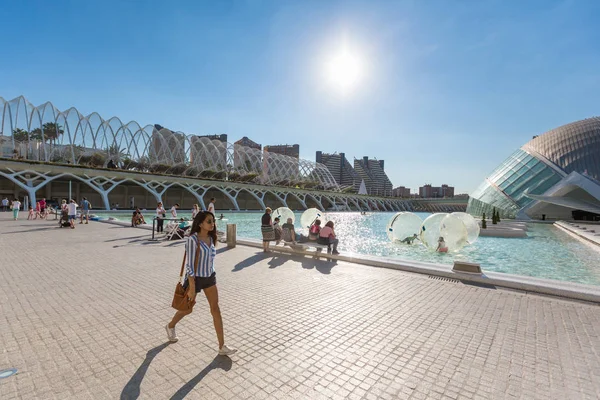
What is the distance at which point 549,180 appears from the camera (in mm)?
38250

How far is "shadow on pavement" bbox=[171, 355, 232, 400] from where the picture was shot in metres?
2.80

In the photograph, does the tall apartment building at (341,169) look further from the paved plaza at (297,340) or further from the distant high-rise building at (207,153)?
the paved plaza at (297,340)

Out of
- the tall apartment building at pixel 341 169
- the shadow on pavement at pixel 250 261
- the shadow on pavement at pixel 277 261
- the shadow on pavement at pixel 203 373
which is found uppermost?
the tall apartment building at pixel 341 169

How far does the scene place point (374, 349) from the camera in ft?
12.3

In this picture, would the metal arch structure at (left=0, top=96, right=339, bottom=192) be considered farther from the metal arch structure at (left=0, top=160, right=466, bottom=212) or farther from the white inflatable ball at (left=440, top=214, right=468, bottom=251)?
the white inflatable ball at (left=440, top=214, right=468, bottom=251)

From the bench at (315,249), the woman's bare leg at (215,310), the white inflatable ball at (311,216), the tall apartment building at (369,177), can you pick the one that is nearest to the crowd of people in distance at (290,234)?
the bench at (315,249)

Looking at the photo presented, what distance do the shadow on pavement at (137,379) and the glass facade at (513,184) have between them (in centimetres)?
4435

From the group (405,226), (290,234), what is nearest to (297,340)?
(290,234)

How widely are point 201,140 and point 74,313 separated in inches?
Answer: 2997

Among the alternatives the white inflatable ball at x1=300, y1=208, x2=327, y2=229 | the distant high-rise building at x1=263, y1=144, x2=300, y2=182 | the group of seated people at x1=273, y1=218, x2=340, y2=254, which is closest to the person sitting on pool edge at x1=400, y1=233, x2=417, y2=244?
the white inflatable ball at x1=300, y1=208, x2=327, y2=229

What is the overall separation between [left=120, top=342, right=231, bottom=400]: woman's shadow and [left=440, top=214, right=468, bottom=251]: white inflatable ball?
11.0 metres

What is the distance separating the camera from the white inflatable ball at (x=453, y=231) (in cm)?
1226

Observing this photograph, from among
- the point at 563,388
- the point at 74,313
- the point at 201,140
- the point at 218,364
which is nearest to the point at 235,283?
the point at 74,313

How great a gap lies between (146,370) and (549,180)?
47.5m
